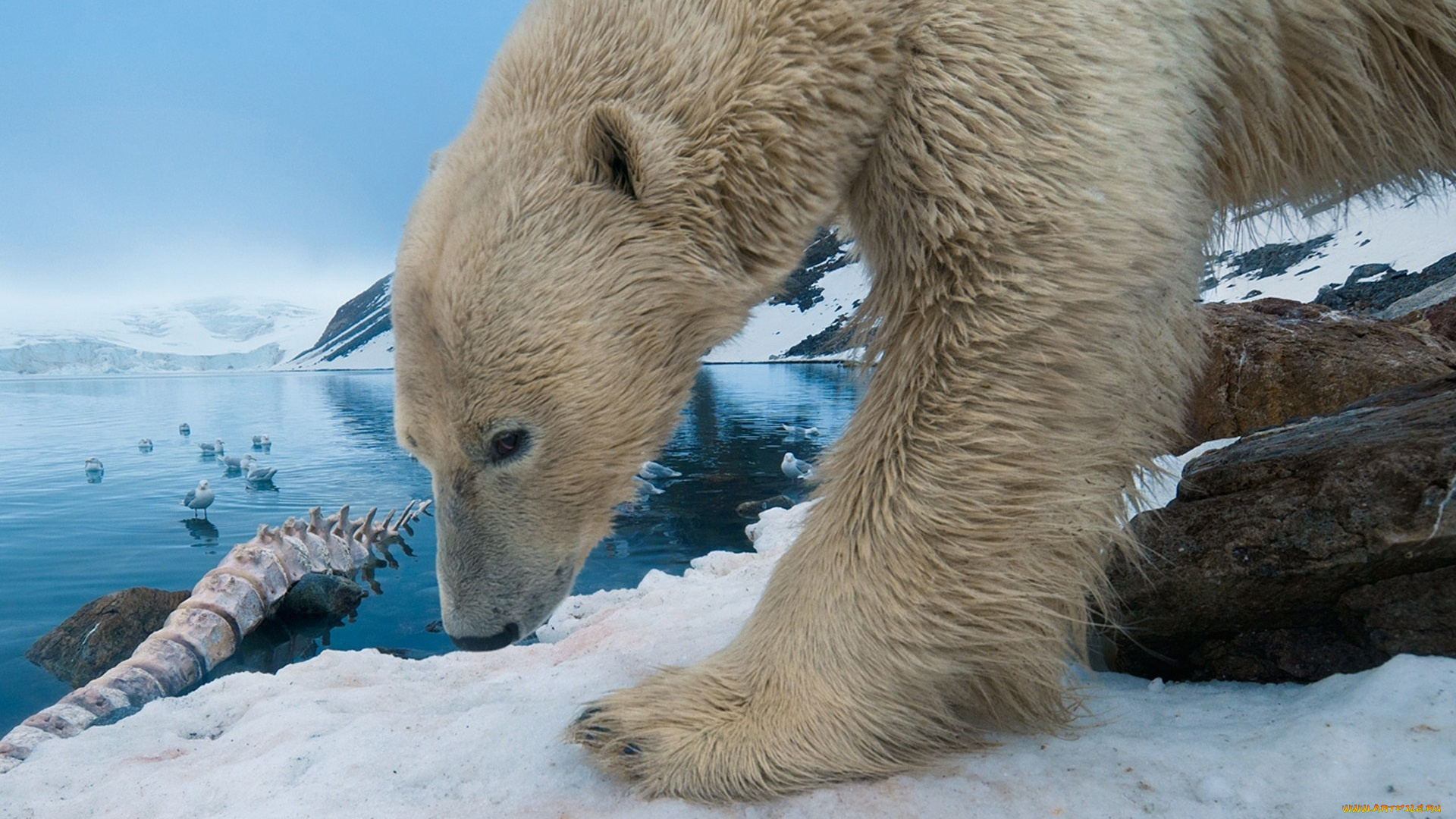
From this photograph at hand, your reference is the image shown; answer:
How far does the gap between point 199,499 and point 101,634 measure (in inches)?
209

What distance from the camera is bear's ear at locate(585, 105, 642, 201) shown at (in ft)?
4.78

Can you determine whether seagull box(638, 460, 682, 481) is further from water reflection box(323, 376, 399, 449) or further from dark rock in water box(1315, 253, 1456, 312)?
dark rock in water box(1315, 253, 1456, 312)

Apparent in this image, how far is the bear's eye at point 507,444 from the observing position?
162 cm

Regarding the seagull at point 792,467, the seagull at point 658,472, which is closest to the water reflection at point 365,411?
the seagull at point 658,472

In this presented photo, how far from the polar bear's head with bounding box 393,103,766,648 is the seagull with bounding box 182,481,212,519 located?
9.58 metres

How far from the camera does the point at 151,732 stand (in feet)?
8.36

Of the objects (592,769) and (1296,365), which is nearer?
(592,769)

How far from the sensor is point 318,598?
5.53 metres

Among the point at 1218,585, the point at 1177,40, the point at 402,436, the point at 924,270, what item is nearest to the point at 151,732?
the point at 402,436

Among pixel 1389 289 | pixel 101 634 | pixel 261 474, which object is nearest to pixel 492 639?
pixel 101 634

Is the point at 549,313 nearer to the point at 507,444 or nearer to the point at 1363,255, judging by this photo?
A: the point at 507,444

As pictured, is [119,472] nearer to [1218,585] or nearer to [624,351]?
[624,351]

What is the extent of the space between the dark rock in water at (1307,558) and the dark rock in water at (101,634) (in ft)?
19.0

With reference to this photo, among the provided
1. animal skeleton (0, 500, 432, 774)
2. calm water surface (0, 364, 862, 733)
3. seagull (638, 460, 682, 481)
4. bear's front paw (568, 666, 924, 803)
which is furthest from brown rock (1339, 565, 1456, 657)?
seagull (638, 460, 682, 481)
